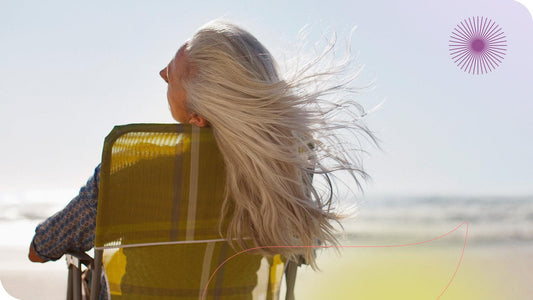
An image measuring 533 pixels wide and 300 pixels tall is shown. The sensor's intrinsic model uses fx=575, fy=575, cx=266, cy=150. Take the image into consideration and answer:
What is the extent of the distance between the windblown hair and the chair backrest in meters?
0.05

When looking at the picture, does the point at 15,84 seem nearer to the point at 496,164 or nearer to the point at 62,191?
→ the point at 62,191

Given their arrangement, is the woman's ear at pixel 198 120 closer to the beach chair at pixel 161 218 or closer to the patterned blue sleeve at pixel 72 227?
the beach chair at pixel 161 218

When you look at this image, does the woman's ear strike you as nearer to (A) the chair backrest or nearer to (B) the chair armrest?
(A) the chair backrest

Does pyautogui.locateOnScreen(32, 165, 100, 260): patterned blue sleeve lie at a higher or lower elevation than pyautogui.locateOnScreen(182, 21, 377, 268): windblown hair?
lower

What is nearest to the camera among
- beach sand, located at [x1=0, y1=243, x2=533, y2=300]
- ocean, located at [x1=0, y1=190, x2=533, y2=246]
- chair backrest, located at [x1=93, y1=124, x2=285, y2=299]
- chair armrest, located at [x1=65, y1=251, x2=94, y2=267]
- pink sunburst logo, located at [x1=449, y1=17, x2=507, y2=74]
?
chair backrest, located at [x1=93, y1=124, x2=285, y2=299]

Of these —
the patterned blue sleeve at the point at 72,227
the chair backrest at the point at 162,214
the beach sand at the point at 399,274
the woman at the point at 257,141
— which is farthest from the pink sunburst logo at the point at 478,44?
the beach sand at the point at 399,274

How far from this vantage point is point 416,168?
30.0 feet

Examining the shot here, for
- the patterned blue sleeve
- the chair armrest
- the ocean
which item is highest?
the ocean

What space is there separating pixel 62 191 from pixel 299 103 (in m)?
7.90

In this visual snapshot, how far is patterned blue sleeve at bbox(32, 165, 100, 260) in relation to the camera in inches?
51.0

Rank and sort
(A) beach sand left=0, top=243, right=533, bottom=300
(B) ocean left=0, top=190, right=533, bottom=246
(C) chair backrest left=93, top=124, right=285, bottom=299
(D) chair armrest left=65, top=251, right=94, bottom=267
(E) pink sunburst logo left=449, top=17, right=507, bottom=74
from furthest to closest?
(B) ocean left=0, top=190, right=533, bottom=246
(A) beach sand left=0, top=243, right=533, bottom=300
(E) pink sunburst logo left=449, top=17, right=507, bottom=74
(D) chair armrest left=65, top=251, right=94, bottom=267
(C) chair backrest left=93, top=124, right=285, bottom=299

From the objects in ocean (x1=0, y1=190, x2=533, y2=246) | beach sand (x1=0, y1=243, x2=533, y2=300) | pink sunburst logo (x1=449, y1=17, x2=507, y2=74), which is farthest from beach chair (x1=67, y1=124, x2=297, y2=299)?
ocean (x1=0, y1=190, x2=533, y2=246)

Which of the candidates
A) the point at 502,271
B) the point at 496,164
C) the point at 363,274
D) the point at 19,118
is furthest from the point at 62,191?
the point at 496,164

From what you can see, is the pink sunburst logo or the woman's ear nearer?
the woman's ear
